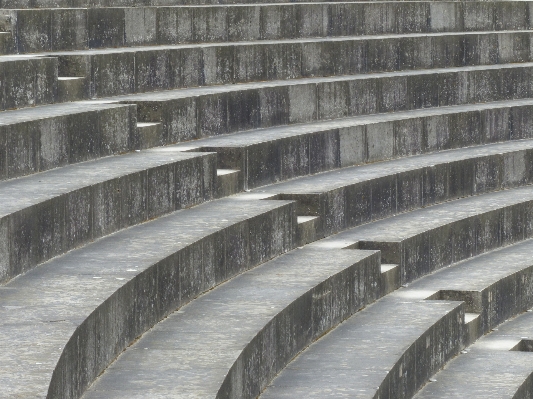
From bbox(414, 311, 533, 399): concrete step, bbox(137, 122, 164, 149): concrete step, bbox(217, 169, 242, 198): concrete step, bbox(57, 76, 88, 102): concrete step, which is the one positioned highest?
bbox(57, 76, 88, 102): concrete step

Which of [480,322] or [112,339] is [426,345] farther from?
[112,339]

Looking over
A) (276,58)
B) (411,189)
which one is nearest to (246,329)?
(411,189)

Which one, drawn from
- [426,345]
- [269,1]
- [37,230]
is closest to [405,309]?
[426,345]

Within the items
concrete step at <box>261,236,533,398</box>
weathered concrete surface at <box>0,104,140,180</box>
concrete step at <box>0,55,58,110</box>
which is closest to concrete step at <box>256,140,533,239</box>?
concrete step at <box>261,236,533,398</box>

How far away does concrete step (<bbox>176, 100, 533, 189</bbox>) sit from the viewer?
29.9ft

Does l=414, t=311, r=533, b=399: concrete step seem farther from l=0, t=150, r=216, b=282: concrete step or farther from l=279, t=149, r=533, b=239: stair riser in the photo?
l=0, t=150, r=216, b=282: concrete step

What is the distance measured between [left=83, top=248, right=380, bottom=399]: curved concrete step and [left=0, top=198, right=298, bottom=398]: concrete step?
0.09 metres

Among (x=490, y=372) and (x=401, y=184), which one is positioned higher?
(x=401, y=184)

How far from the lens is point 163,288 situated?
6.21m

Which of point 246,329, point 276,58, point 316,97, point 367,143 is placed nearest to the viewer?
point 246,329

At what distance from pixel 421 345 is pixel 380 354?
19.5 inches

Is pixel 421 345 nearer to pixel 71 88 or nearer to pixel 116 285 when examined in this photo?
pixel 116 285

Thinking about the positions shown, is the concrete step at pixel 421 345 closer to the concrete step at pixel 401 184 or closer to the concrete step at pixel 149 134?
the concrete step at pixel 401 184

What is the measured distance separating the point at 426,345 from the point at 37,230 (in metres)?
2.47
